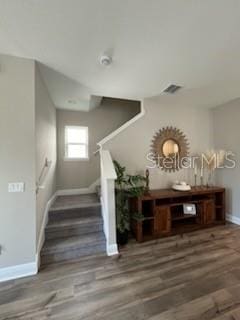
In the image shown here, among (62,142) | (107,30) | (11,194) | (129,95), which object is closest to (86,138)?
(62,142)

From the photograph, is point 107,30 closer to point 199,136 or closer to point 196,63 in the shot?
→ point 196,63

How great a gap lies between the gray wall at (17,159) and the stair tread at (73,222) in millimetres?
624

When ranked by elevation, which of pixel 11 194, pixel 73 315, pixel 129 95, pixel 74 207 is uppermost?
pixel 129 95

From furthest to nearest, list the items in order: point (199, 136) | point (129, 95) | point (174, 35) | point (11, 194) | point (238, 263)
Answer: point (199, 136) < point (129, 95) < point (238, 263) < point (11, 194) < point (174, 35)

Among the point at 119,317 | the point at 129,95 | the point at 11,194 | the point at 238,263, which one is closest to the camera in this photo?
the point at 119,317

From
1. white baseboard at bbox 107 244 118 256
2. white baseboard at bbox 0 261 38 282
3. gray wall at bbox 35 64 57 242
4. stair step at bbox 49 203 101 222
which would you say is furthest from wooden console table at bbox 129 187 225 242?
white baseboard at bbox 0 261 38 282

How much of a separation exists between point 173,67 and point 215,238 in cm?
300

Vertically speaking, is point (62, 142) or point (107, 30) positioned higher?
point (107, 30)

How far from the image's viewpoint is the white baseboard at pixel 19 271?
84.8 inches

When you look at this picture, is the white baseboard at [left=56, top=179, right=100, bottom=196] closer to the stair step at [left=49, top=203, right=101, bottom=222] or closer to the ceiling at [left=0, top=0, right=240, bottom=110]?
the stair step at [left=49, top=203, right=101, bottom=222]

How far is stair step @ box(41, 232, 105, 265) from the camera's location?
2.53 meters

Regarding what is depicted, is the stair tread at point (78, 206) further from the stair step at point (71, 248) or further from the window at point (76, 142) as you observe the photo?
the window at point (76, 142)

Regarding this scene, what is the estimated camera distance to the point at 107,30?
1844mm

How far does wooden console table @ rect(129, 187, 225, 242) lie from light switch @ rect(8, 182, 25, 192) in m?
1.81
